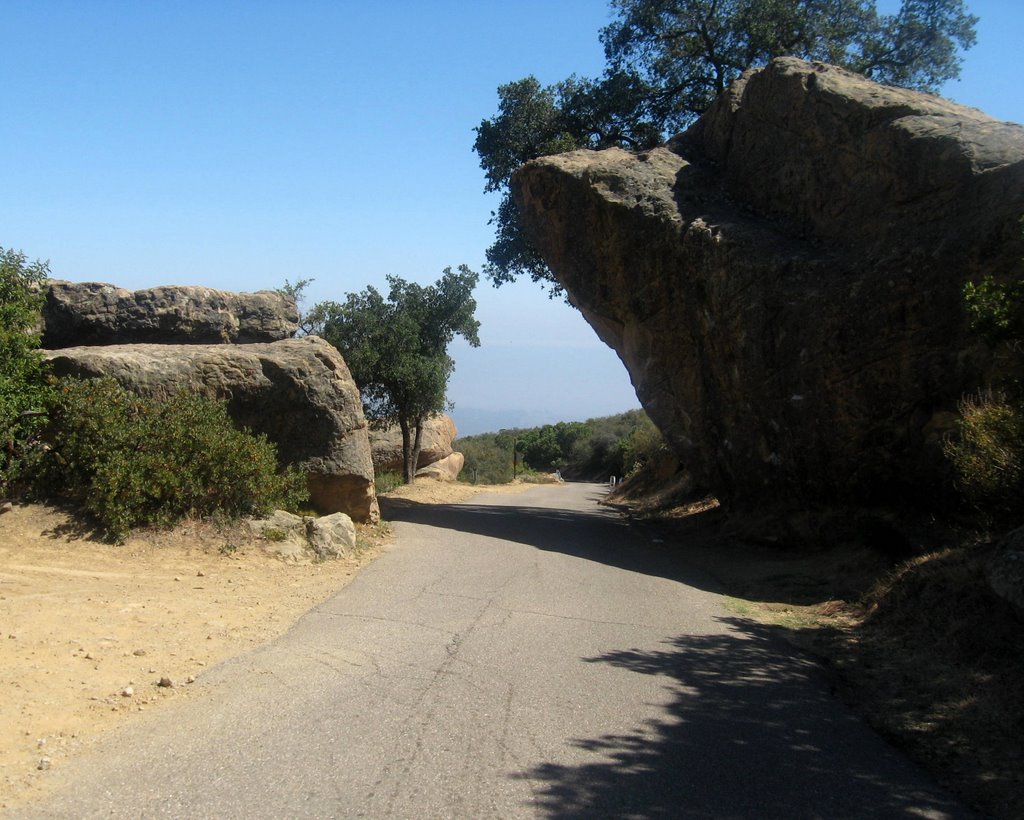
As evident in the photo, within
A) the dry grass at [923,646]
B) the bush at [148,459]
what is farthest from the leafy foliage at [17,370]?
the dry grass at [923,646]

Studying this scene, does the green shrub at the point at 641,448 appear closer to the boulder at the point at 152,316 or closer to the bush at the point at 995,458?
the boulder at the point at 152,316

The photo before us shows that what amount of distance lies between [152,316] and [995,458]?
41.4 ft

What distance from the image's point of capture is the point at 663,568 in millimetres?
12945

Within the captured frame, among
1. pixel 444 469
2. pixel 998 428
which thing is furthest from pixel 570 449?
pixel 998 428

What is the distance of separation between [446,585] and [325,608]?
196 centimetres

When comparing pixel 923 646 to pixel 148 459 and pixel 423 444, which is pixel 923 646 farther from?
pixel 423 444

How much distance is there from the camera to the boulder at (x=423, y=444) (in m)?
31.4

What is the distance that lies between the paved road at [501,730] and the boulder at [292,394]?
4507mm

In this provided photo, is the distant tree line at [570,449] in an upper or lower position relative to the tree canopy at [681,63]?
lower

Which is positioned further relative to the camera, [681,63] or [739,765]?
[681,63]

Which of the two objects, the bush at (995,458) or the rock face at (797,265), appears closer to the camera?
the bush at (995,458)

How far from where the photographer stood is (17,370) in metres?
10.4

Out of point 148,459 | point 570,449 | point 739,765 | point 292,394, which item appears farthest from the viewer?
point 570,449

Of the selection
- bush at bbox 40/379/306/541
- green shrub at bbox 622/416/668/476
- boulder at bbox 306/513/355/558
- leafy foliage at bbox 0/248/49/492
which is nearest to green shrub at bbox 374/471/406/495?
green shrub at bbox 622/416/668/476
